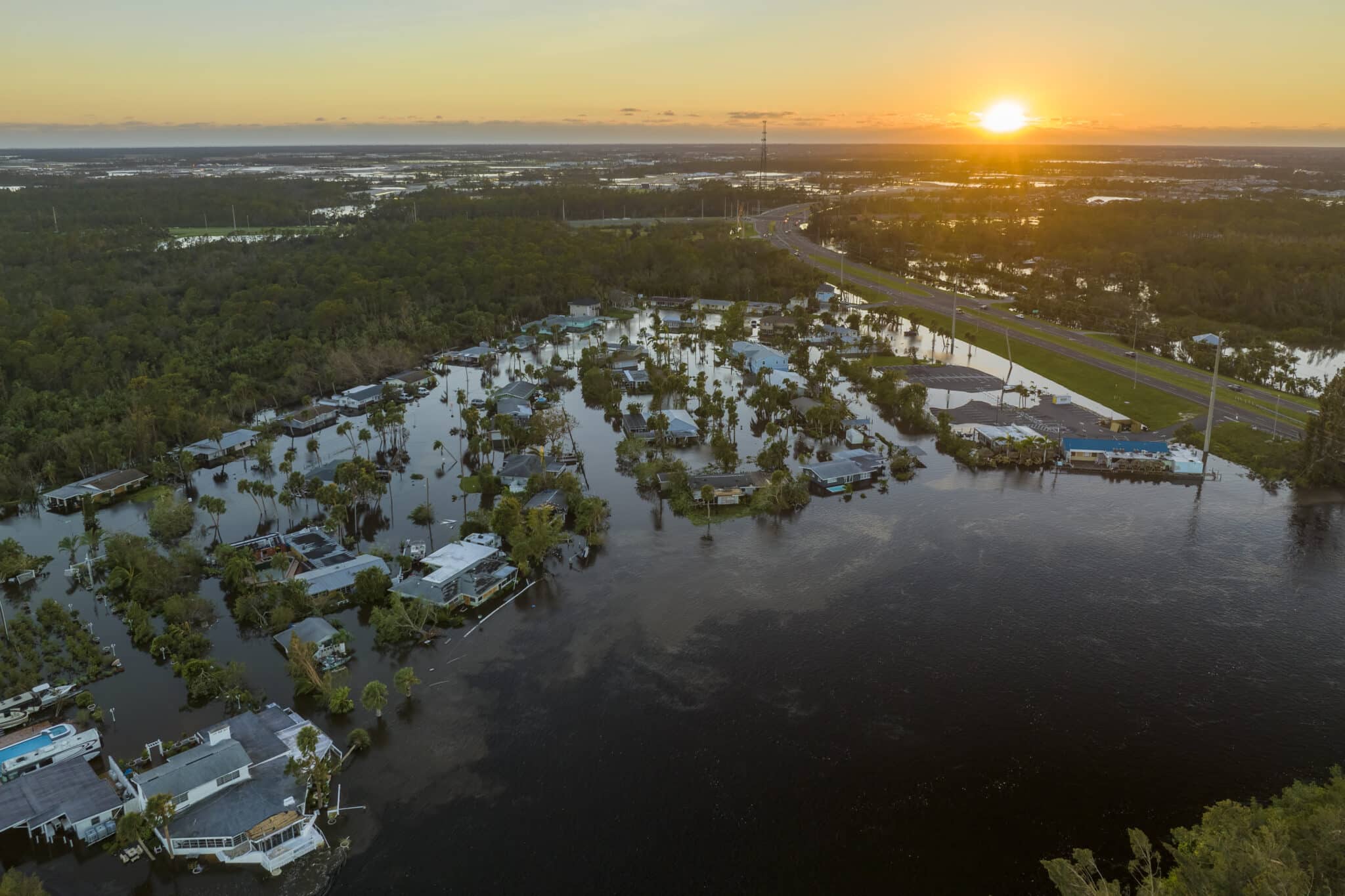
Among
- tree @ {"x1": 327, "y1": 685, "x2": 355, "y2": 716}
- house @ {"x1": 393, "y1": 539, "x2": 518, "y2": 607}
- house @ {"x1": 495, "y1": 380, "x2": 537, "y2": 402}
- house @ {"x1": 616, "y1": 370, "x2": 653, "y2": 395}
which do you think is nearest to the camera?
tree @ {"x1": 327, "y1": 685, "x2": 355, "y2": 716}

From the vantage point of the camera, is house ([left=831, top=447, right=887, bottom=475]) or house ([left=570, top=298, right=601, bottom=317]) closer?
house ([left=831, top=447, right=887, bottom=475])

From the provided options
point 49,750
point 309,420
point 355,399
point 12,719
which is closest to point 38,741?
point 49,750

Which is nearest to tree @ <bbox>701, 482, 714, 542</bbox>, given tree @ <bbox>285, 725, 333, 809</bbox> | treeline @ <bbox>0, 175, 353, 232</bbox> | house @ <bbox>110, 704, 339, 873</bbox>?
house @ <bbox>110, 704, 339, 873</bbox>

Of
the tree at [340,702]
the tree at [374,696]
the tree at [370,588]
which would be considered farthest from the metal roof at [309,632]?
the tree at [374,696]

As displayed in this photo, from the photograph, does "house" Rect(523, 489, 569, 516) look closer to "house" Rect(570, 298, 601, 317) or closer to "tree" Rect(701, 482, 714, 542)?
"tree" Rect(701, 482, 714, 542)

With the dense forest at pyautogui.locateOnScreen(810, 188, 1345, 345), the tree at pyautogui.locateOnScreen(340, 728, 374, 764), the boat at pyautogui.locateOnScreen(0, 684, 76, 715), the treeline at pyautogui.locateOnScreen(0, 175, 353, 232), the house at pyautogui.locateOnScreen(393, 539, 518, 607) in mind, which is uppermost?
the treeline at pyautogui.locateOnScreen(0, 175, 353, 232)

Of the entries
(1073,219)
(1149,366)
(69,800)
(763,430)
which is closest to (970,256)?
(1073,219)

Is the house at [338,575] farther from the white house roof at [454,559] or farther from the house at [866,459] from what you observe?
the house at [866,459]
